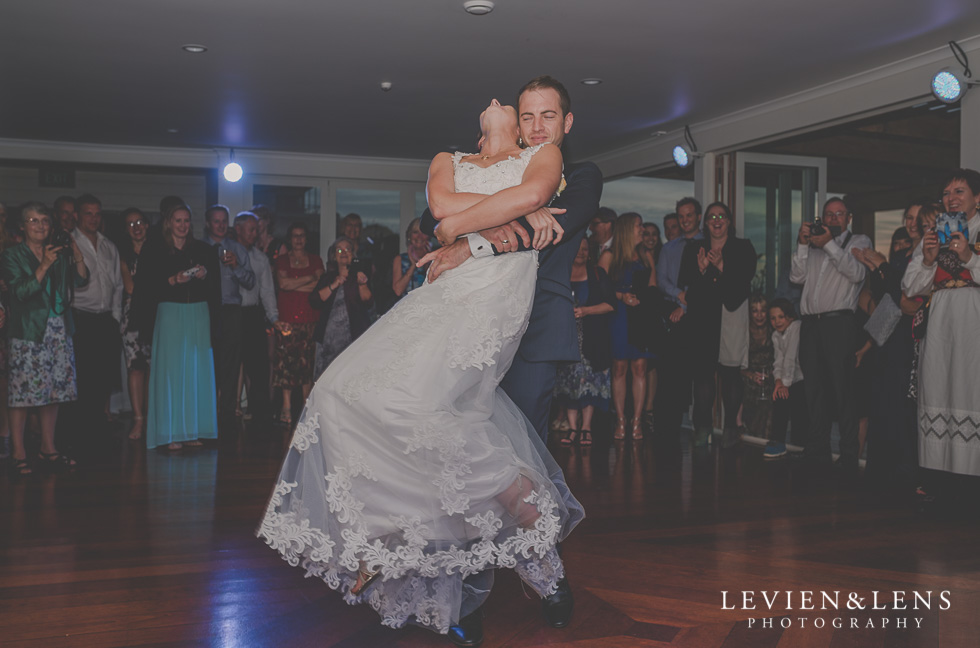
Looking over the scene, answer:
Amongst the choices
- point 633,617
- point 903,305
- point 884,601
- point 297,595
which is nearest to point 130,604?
point 297,595

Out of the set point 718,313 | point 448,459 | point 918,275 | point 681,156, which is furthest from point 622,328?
point 448,459

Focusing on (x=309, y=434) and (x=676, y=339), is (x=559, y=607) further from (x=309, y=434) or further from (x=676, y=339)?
(x=676, y=339)

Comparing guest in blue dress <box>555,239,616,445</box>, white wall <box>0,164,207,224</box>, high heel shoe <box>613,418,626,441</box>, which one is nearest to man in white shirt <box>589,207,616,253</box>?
guest in blue dress <box>555,239,616,445</box>

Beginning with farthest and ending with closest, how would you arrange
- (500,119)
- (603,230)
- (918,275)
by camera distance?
1. (603,230)
2. (918,275)
3. (500,119)

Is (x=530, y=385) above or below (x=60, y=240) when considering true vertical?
below

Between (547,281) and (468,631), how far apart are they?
3.09 feet

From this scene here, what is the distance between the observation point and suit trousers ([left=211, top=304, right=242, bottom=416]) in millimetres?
6676

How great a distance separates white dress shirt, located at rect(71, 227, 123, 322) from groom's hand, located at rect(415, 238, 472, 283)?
433 centimetres

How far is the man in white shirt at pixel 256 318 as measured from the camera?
6879mm

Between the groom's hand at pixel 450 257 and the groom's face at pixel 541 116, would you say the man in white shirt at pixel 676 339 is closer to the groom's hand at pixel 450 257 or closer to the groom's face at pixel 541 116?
the groom's face at pixel 541 116

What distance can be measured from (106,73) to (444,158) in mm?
4327

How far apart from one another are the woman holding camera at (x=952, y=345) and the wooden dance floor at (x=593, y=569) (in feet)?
0.98

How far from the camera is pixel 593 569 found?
9.64ft

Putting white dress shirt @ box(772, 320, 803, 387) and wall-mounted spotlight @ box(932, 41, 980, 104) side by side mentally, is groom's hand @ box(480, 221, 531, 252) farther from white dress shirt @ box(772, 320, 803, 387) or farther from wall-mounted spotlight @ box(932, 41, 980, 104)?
white dress shirt @ box(772, 320, 803, 387)
